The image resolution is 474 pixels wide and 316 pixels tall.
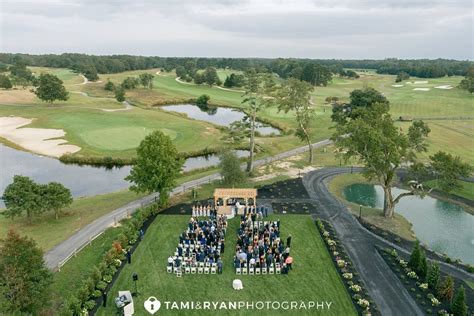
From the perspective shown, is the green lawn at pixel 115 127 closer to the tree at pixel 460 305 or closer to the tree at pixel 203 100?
the tree at pixel 203 100

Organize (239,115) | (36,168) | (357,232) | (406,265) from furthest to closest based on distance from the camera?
(239,115) → (36,168) → (357,232) → (406,265)

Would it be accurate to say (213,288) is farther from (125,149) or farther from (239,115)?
(239,115)

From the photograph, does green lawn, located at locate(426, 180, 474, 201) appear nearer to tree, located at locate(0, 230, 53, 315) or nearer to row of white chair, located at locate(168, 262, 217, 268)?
row of white chair, located at locate(168, 262, 217, 268)

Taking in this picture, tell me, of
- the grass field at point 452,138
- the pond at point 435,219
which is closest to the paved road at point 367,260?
the pond at point 435,219

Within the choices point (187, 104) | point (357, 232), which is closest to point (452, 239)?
point (357, 232)

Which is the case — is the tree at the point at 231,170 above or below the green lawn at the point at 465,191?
above

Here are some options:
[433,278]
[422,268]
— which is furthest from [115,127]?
[433,278]
